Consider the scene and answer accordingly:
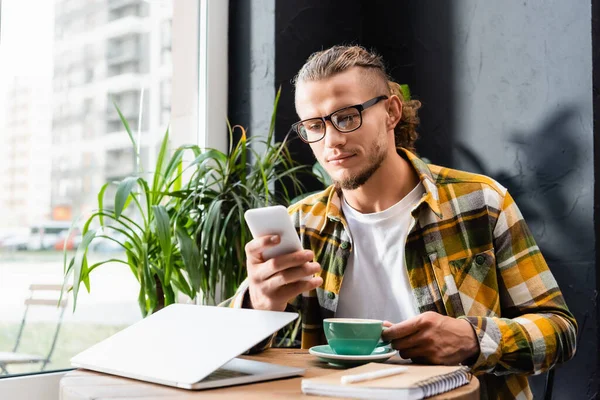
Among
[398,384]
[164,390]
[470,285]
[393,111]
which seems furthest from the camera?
[393,111]

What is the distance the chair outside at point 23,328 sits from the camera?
204 centimetres

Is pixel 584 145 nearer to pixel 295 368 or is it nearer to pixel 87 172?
pixel 295 368

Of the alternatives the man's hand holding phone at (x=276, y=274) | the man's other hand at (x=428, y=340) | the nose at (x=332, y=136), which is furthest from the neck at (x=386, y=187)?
the man's other hand at (x=428, y=340)

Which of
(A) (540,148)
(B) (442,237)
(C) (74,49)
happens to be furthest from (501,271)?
(C) (74,49)

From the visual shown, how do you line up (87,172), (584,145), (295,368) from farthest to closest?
(87,172), (584,145), (295,368)

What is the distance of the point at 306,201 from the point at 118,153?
85cm

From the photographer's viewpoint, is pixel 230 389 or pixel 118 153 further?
pixel 118 153

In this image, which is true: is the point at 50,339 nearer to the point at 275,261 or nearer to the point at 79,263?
the point at 79,263

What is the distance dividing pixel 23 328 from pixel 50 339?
98 millimetres

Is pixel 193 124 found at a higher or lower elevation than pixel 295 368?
higher

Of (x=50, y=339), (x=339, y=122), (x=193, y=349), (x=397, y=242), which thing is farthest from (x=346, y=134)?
(x=50, y=339)

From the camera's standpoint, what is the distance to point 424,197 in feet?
5.32

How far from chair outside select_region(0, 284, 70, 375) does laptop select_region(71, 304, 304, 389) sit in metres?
0.94

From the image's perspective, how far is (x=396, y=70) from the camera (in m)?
2.68
